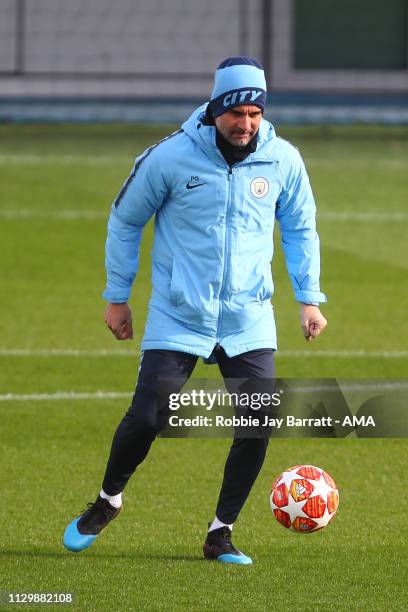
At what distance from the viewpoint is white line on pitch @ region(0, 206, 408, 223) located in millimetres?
18281

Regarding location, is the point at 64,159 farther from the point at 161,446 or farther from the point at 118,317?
the point at 118,317

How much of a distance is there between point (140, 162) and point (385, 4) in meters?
24.5

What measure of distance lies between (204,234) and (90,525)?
1411mm

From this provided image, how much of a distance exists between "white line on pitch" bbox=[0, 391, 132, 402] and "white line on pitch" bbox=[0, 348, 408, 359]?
4.53ft

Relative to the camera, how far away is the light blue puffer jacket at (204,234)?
657 cm

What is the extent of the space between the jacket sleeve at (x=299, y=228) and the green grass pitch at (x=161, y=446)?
122cm

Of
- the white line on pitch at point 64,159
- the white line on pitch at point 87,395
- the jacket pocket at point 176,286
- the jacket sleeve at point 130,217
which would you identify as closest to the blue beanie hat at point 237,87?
the jacket sleeve at point 130,217

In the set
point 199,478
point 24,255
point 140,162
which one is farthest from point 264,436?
point 24,255

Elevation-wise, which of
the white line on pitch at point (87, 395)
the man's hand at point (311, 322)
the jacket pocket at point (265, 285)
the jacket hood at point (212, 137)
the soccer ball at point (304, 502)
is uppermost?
the jacket hood at point (212, 137)

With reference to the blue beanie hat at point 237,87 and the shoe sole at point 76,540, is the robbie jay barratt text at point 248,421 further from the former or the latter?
the blue beanie hat at point 237,87

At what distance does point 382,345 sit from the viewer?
1254 centimetres

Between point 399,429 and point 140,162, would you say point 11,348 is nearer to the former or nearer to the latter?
point 399,429

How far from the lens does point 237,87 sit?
6.47 meters

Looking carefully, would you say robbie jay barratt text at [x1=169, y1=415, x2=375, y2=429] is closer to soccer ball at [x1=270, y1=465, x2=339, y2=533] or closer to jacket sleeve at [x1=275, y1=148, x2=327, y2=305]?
soccer ball at [x1=270, y1=465, x2=339, y2=533]
